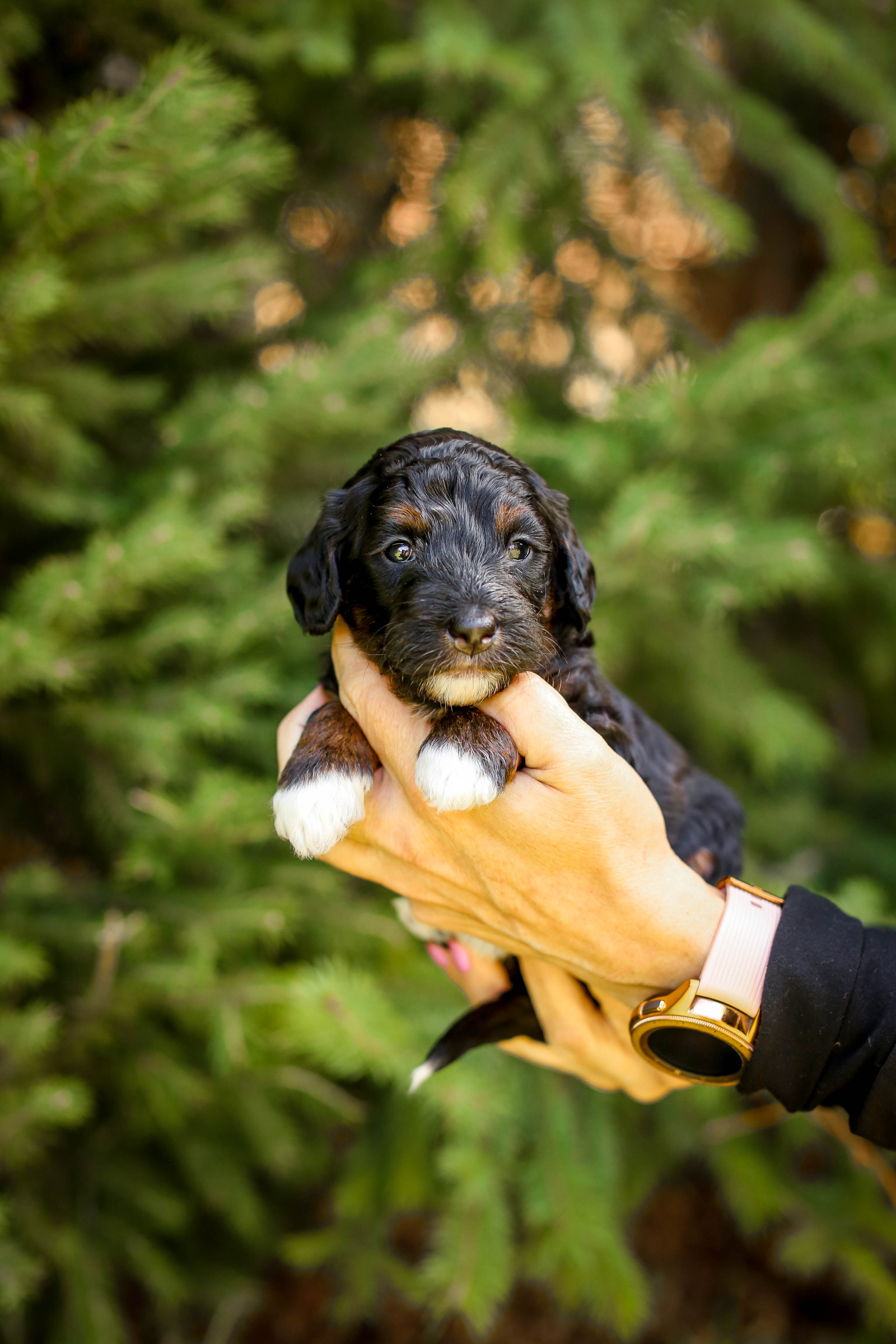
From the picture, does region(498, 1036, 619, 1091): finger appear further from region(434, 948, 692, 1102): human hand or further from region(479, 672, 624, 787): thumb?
region(479, 672, 624, 787): thumb

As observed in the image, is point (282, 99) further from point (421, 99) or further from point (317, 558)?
point (317, 558)

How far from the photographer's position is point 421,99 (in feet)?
12.5

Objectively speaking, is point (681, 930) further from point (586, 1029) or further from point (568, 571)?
point (568, 571)

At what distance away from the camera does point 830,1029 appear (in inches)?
66.7

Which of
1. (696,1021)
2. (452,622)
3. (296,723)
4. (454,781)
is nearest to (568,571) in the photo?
(452,622)

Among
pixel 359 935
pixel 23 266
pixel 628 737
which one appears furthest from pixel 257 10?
pixel 359 935

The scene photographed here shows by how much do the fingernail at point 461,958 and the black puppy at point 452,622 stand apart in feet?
0.30

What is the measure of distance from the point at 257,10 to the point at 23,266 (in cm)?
166

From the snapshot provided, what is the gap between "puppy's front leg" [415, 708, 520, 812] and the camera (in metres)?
1.71

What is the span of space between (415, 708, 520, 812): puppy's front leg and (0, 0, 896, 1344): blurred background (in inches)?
38.2

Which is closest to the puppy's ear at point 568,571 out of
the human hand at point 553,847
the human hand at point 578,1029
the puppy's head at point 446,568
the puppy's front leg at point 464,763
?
the puppy's head at point 446,568

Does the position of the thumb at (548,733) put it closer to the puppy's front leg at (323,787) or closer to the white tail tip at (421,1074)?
the puppy's front leg at (323,787)

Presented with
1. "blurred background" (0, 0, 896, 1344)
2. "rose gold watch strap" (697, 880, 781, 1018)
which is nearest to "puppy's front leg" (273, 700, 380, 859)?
"blurred background" (0, 0, 896, 1344)

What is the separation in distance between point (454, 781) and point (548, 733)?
264mm
